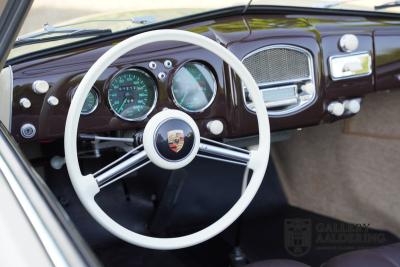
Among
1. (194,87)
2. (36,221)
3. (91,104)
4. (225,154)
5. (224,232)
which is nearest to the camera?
(36,221)

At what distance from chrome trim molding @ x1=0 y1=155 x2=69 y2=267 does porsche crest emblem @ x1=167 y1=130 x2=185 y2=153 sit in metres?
0.40

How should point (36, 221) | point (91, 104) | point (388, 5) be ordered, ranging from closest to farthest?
1. point (36, 221)
2. point (91, 104)
3. point (388, 5)

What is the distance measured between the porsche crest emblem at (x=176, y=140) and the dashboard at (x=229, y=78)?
0.35 meters

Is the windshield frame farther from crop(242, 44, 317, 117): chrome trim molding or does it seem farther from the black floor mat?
the black floor mat

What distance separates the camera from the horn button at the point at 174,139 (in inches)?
53.6

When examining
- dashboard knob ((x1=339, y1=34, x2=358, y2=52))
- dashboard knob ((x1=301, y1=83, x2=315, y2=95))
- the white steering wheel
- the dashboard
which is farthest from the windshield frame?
the white steering wheel

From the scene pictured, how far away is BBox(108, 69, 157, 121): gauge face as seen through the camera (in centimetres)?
171

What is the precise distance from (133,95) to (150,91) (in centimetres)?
5

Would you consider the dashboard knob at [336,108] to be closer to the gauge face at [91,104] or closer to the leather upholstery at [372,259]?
the leather upholstery at [372,259]

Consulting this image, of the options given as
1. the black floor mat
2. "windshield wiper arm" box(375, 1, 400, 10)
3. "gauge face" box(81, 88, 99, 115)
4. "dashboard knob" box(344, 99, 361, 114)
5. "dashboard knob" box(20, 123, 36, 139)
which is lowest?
the black floor mat

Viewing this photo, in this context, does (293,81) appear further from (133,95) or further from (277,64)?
(133,95)

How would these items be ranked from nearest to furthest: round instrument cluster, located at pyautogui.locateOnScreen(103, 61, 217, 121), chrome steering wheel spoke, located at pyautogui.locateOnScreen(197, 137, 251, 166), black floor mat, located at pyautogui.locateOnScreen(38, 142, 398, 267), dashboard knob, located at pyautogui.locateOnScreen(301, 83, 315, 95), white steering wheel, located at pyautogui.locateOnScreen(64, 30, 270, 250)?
1. white steering wheel, located at pyautogui.locateOnScreen(64, 30, 270, 250)
2. chrome steering wheel spoke, located at pyautogui.locateOnScreen(197, 137, 251, 166)
3. round instrument cluster, located at pyautogui.locateOnScreen(103, 61, 217, 121)
4. dashboard knob, located at pyautogui.locateOnScreen(301, 83, 315, 95)
5. black floor mat, located at pyautogui.locateOnScreen(38, 142, 398, 267)

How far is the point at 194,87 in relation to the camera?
1.81 m

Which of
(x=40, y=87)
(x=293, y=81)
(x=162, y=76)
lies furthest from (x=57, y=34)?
(x=293, y=81)
